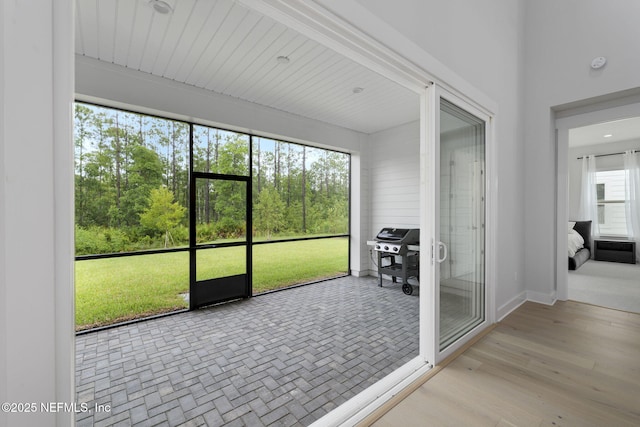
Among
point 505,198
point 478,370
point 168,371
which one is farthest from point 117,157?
point 505,198

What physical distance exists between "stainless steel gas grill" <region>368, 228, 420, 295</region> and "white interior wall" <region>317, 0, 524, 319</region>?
1.36 metres

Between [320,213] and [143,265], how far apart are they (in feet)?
9.73

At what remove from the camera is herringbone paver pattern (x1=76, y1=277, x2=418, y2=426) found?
5.93ft

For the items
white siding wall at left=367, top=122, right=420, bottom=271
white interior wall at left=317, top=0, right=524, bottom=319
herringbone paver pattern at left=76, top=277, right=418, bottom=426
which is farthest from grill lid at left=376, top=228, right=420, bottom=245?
white interior wall at left=317, top=0, right=524, bottom=319

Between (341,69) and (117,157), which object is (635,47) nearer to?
(341,69)

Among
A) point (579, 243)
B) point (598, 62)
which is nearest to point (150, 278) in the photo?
point (598, 62)

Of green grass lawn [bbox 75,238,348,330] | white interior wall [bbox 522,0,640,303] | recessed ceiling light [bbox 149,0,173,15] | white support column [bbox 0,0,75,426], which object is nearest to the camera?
white support column [bbox 0,0,75,426]

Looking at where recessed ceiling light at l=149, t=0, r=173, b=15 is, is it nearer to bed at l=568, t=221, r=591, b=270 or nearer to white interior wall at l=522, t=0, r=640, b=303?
white interior wall at l=522, t=0, r=640, b=303

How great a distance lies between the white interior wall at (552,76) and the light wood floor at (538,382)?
3.45ft

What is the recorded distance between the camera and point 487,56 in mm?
2787

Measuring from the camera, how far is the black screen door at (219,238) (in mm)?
3689

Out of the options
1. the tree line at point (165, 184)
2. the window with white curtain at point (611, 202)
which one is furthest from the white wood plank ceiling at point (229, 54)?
the window with white curtain at point (611, 202)

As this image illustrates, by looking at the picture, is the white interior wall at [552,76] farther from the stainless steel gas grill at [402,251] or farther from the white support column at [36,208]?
the white support column at [36,208]

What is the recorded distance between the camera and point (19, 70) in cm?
76
